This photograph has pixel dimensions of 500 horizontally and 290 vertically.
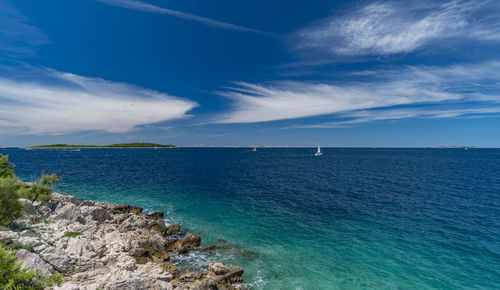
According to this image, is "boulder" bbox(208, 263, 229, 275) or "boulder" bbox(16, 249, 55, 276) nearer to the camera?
"boulder" bbox(16, 249, 55, 276)

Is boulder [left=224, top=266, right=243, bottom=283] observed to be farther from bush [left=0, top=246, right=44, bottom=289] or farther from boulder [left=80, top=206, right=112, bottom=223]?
boulder [left=80, top=206, right=112, bottom=223]

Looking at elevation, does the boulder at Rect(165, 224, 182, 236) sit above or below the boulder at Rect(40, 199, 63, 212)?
below

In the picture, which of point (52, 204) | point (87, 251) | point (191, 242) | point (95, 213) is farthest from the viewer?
point (95, 213)

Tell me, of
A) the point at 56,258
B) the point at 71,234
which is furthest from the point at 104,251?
the point at 71,234

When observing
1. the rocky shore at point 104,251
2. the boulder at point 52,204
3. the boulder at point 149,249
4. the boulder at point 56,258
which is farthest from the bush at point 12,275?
the boulder at point 52,204

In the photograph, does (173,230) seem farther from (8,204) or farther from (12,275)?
(12,275)

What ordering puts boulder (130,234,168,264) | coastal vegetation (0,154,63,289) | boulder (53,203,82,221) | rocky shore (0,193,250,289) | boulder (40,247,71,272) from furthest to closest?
boulder (53,203,82,221) < boulder (130,234,168,264) < boulder (40,247,71,272) < rocky shore (0,193,250,289) < coastal vegetation (0,154,63,289)

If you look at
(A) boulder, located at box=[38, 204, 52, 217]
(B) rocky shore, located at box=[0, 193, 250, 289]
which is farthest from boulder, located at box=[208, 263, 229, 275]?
(A) boulder, located at box=[38, 204, 52, 217]

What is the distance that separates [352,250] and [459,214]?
26042 millimetres

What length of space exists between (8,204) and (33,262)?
31.4ft

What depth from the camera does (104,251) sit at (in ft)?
62.0

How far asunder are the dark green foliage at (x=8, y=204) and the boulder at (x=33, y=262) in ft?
25.1

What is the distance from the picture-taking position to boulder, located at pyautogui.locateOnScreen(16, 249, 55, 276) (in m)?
13.4

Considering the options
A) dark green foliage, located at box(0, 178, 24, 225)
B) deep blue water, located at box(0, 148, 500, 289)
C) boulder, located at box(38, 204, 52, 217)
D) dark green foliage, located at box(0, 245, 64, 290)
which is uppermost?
dark green foliage, located at box(0, 178, 24, 225)
